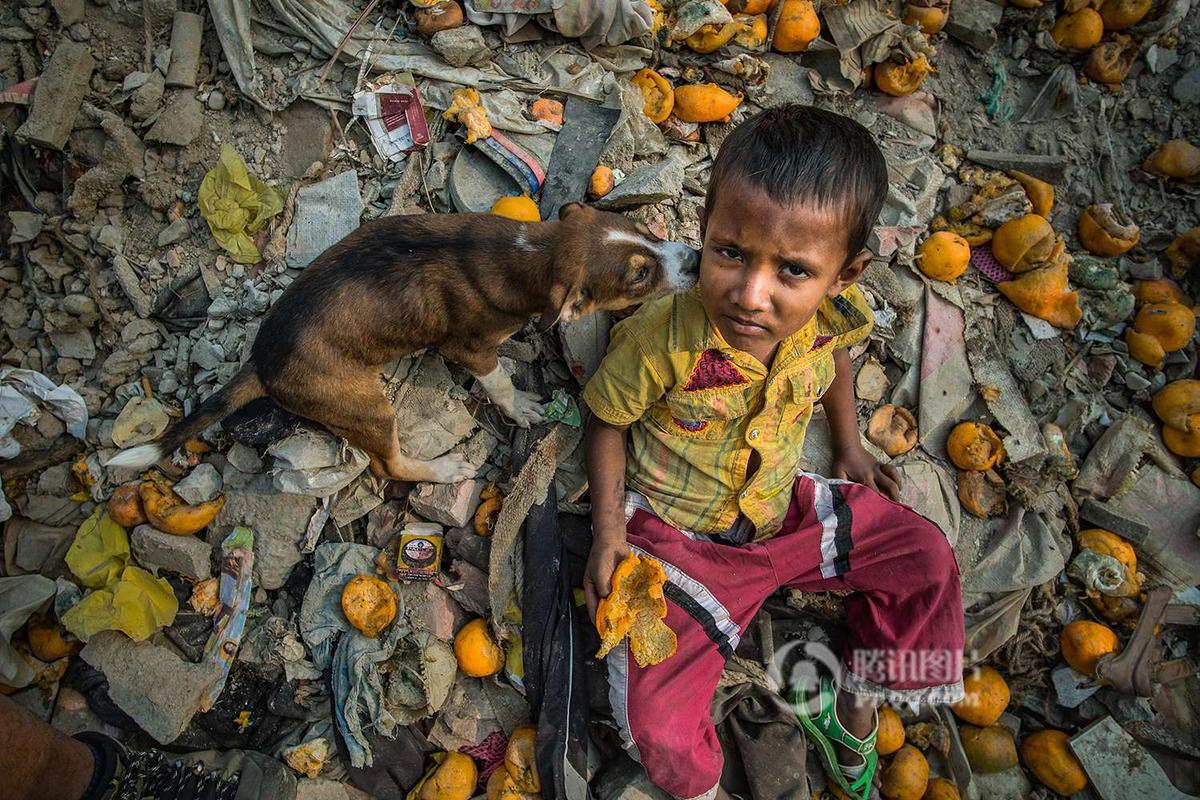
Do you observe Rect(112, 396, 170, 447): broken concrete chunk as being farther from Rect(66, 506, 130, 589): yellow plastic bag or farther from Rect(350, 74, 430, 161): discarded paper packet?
Rect(350, 74, 430, 161): discarded paper packet

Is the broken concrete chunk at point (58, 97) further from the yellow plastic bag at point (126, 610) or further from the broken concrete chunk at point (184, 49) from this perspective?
the yellow plastic bag at point (126, 610)

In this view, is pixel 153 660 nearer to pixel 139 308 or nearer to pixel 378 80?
pixel 139 308

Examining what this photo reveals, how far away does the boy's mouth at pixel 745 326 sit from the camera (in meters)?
2.43

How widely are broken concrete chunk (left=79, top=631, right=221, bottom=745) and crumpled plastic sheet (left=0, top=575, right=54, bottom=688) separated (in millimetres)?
292

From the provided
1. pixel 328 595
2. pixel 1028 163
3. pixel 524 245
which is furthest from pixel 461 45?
pixel 1028 163

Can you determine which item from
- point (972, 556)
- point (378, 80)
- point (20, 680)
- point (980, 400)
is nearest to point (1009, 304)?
point (980, 400)

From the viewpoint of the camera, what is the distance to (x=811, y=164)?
225cm

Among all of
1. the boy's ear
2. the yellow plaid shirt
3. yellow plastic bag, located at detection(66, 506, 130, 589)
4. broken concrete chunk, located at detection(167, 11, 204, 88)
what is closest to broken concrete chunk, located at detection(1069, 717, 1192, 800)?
the yellow plaid shirt

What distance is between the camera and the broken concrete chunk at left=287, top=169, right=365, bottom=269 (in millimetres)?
3838

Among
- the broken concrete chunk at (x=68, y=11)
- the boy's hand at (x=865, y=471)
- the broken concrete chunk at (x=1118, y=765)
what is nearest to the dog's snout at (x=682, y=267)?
the boy's hand at (x=865, y=471)

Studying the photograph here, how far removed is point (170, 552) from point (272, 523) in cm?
52

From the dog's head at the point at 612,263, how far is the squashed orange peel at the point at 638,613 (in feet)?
4.33

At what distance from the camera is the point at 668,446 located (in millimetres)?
3133

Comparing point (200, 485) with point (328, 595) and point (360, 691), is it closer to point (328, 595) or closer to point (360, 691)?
point (328, 595)
